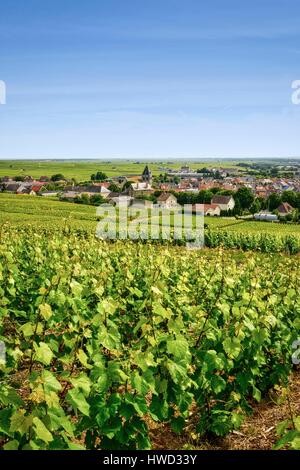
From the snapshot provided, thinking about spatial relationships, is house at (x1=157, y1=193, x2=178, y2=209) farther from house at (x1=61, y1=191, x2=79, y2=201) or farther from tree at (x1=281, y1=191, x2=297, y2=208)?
tree at (x1=281, y1=191, x2=297, y2=208)

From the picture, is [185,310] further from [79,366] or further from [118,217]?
[118,217]

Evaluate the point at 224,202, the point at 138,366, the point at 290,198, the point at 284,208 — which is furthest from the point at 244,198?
the point at 138,366

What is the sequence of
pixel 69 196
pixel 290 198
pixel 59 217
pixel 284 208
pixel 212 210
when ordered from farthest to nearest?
1. pixel 69 196
2. pixel 290 198
3. pixel 284 208
4. pixel 212 210
5. pixel 59 217

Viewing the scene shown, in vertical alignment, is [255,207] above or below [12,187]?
below

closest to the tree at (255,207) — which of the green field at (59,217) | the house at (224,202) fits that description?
the house at (224,202)

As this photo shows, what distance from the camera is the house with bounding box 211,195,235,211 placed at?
3531 inches

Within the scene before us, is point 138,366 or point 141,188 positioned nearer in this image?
point 138,366

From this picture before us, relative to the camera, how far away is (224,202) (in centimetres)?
9162

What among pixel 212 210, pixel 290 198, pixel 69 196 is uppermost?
pixel 69 196

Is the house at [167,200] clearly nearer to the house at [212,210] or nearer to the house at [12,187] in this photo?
the house at [212,210]

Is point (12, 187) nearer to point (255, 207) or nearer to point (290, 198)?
point (255, 207)

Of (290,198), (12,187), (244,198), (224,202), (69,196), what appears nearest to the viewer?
(244,198)

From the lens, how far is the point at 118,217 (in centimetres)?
5466
